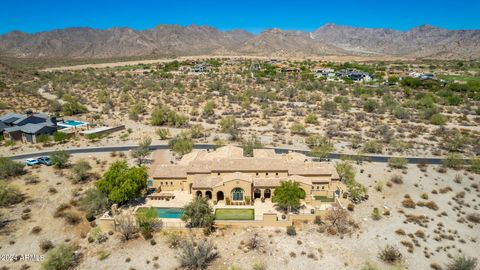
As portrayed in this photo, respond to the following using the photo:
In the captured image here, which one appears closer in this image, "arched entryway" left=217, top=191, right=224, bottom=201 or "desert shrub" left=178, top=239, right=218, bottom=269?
"desert shrub" left=178, top=239, right=218, bottom=269

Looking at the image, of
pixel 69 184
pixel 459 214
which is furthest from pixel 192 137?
pixel 459 214

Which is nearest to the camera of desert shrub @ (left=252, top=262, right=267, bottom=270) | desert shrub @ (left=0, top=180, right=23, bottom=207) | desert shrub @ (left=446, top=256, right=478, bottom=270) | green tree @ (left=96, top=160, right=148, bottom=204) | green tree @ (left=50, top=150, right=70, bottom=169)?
desert shrub @ (left=446, top=256, right=478, bottom=270)

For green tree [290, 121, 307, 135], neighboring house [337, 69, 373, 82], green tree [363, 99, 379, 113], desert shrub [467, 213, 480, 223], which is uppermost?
neighboring house [337, 69, 373, 82]

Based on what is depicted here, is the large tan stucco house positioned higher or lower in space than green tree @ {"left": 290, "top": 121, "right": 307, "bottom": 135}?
lower

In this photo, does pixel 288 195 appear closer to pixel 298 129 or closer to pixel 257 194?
pixel 257 194

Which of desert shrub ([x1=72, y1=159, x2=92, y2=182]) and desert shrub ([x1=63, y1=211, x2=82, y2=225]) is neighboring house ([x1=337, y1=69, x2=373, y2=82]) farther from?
desert shrub ([x1=63, y1=211, x2=82, y2=225])

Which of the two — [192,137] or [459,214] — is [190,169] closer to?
[192,137]

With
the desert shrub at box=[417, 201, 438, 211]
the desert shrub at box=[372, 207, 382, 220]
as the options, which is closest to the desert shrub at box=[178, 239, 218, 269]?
the desert shrub at box=[372, 207, 382, 220]

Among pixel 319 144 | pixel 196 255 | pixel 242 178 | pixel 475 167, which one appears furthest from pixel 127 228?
pixel 475 167
